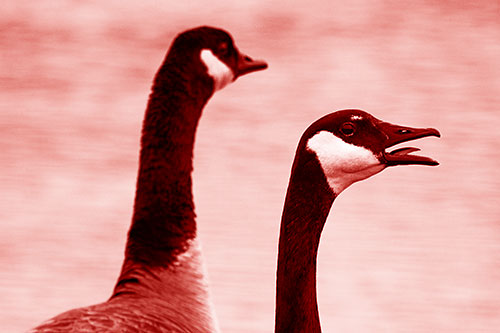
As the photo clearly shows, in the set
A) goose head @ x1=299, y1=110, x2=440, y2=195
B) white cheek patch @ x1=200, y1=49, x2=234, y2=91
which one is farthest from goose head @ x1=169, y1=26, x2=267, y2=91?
goose head @ x1=299, y1=110, x2=440, y2=195

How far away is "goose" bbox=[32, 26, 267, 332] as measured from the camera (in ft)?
9.09

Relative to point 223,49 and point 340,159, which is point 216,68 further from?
point 340,159

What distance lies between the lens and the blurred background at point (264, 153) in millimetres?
4742

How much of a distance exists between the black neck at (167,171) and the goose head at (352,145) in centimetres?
70

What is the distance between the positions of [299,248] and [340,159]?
0.70 feet

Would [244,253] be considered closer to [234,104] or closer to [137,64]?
[234,104]

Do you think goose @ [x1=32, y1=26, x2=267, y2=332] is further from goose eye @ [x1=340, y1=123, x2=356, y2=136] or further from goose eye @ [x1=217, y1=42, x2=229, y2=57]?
goose eye @ [x1=340, y1=123, x2=356, y2=136]

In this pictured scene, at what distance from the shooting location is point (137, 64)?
7055mm

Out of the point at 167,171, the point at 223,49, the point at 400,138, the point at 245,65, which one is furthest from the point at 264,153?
the point at 400,138

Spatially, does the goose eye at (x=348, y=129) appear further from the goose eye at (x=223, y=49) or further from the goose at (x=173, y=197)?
the goose eye at (x=223, y=49)

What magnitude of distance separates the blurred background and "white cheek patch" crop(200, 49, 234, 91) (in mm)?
1286

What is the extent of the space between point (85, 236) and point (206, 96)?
6.80 feet

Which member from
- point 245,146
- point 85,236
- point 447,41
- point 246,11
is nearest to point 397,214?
point 245,146

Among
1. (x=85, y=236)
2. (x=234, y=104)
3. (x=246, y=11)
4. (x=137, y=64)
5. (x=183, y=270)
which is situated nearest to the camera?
(x=183, y=270)
